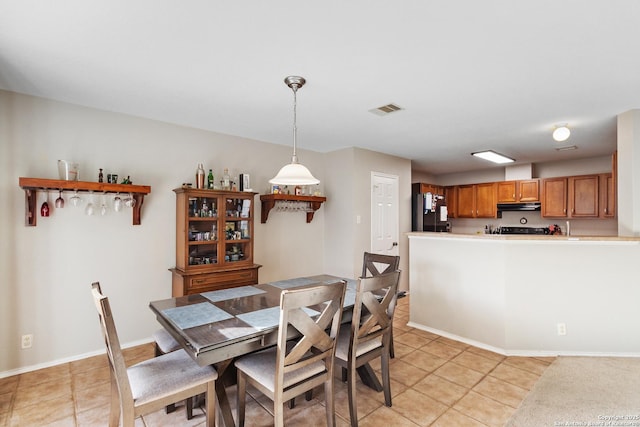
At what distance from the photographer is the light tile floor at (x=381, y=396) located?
216cm

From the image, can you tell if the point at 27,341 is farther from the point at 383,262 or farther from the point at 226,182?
the point at 383,262

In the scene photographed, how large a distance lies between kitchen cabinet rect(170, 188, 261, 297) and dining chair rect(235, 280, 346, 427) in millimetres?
1586

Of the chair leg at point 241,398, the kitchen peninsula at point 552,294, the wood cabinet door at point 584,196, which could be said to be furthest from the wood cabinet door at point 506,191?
the chair leg at point 241,398

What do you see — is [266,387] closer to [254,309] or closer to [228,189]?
[254,309]

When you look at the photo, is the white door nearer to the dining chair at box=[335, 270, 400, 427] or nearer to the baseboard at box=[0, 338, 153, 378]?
the dining chair at box=[335, 270, 400, 427]

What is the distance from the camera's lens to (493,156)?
17.1 ft

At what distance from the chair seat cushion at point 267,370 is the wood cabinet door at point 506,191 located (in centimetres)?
566

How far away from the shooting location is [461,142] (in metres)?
4.47

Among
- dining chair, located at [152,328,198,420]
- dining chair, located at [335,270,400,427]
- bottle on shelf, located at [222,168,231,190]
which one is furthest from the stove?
dining chair, located at [152,328,198,420]

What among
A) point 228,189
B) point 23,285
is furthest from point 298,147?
point 23,285

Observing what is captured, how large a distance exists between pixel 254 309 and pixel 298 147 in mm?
2952

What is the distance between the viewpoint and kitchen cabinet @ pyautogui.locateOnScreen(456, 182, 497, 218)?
640cm

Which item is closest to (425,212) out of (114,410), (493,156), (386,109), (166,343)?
(493,156)

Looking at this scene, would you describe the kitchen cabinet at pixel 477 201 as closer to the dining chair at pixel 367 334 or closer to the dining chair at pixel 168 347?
the dining chair at pixel 367 334
